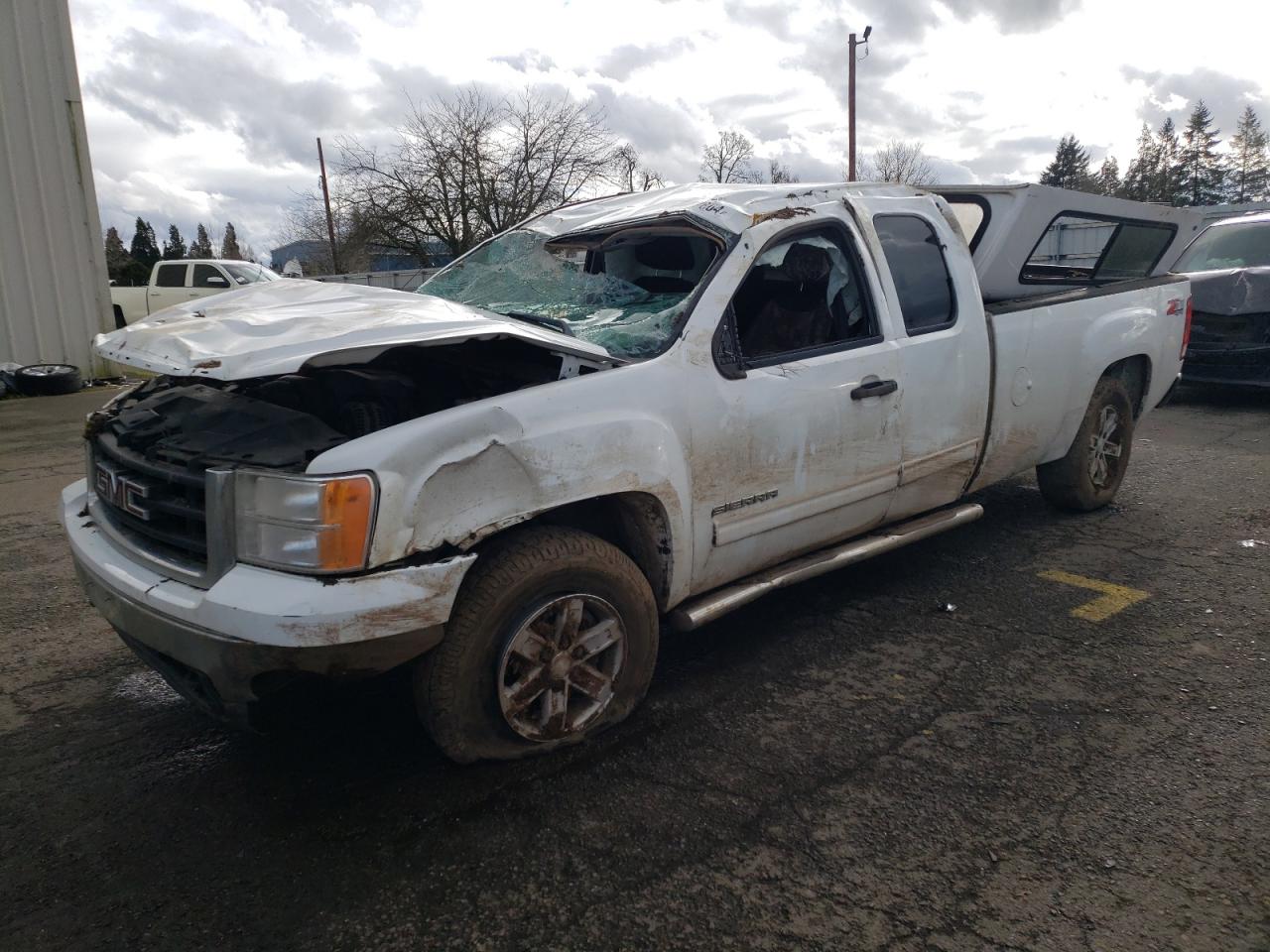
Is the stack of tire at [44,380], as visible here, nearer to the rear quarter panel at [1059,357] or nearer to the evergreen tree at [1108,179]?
the rear quarter panel at [1059,357]

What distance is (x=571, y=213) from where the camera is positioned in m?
4.14

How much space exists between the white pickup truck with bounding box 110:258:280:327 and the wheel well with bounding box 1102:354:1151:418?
15237 millimetres

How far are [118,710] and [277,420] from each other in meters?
1.36

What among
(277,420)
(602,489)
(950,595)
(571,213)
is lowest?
(950,595)

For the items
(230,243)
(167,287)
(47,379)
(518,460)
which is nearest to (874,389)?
(518,460)

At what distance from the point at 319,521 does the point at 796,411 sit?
A: 5.71 ft

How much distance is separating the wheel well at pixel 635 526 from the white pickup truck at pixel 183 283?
50.8 ft

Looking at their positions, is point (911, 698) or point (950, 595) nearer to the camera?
point (911, 698)

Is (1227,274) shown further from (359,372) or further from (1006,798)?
(359,372)

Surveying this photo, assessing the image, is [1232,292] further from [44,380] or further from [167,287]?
[167,287]

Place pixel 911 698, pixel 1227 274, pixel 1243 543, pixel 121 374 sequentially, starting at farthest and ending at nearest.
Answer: pixel 121 374
pixel 1227 274
pixel 1243 543
pixel 911 698

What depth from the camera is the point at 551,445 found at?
2.54 metres

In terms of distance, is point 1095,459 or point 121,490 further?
point 1095,459

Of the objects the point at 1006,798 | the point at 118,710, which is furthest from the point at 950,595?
the point at 118,710
